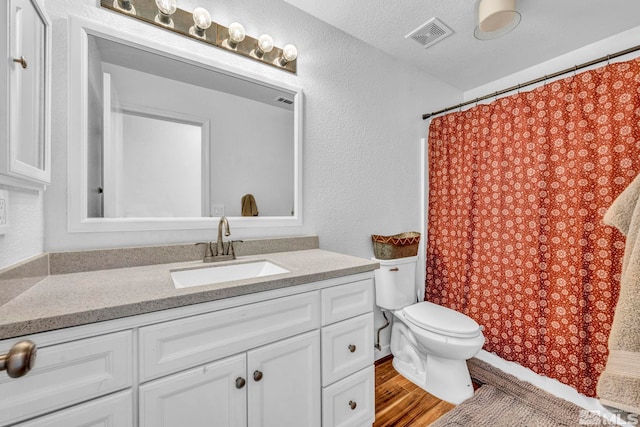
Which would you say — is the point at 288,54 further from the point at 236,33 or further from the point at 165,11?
the point at 165,11

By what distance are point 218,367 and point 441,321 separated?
1.34m

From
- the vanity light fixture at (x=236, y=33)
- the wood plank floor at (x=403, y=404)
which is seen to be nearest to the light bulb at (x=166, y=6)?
the vanity light fixture at (x=236, y=33)

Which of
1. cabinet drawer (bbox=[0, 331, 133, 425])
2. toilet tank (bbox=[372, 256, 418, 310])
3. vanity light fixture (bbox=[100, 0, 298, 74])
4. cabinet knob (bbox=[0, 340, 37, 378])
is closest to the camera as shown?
cabinet knob (bbox=[0, 340, 37, 378])

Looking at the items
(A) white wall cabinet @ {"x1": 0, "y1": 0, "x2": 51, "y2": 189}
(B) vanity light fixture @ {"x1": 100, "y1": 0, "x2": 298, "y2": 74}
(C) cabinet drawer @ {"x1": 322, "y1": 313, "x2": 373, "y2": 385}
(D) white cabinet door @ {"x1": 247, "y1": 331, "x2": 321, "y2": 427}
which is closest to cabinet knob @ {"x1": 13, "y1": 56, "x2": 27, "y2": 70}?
(A) white wall cabinet @ {"x1": 0, "y1": 0, "x2": 51, "y2": 189}

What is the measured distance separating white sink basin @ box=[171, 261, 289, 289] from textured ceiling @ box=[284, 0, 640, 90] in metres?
1.51

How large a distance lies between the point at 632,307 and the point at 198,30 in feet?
6.25

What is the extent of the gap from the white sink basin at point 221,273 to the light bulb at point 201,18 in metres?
1.13

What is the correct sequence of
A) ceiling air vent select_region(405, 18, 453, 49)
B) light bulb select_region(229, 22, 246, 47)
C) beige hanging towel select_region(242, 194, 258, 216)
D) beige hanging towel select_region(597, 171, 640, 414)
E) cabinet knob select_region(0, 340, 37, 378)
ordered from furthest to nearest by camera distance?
ceiling air vent select_region(405, 18, 453, 49) → beige hanging towel select_region(242, 194, 258, 216) → light bulb select_region(229, 22, 246, 47) → beige hanging towel select_region(597, 171, 640, 414) → cabinet knob select_region(0, 340, 37, 378)

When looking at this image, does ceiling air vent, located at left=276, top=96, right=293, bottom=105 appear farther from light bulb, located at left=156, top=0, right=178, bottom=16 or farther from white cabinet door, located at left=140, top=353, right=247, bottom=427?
white cabinet door, located at left=140, top=353, right=247, bottom=427

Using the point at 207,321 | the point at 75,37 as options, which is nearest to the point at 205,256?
the point at 207,321

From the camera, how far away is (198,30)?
1.23m

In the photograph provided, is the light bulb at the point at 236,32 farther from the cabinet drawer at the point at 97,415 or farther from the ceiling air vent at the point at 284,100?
the cabinet drawer at the point at 97,415

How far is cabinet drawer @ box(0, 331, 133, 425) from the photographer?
1.83ft

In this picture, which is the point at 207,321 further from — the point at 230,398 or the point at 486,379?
the point at 486,379
